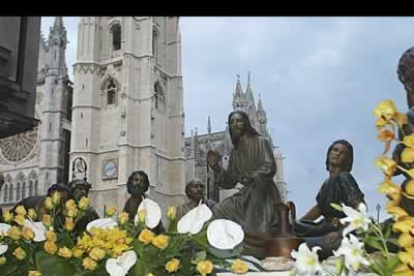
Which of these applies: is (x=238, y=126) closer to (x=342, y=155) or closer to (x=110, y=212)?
(x=342, y=155)

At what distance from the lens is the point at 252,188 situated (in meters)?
2.88

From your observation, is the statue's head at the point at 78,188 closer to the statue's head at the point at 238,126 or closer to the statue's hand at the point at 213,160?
the statue's hand at the point at 213,160

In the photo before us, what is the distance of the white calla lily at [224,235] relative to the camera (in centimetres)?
109

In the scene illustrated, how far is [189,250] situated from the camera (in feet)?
3.82

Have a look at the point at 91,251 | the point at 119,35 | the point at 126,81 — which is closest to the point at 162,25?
the point at 119,35

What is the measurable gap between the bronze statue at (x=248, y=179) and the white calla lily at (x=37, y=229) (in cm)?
146

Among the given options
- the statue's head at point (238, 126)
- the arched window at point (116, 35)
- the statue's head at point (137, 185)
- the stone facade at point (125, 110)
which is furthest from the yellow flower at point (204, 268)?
the arched window at point (116, 35)

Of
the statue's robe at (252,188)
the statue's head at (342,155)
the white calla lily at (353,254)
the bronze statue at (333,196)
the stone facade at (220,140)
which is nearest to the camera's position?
the white calla lily at (353,254)

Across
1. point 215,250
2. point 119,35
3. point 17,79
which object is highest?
point 119,35

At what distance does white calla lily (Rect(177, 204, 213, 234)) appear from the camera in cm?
113

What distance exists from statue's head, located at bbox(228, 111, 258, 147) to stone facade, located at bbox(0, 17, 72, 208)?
73.6 feet

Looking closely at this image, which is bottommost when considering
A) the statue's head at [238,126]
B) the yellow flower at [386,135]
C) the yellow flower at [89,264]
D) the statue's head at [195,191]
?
the yellow flower at [89,264]
